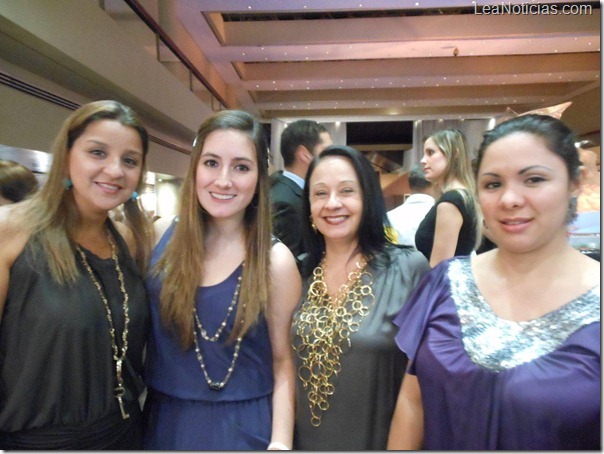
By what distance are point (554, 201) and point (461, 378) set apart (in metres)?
0.41

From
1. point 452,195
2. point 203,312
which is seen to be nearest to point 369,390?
point 203,312

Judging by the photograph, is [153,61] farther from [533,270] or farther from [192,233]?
[533,270]

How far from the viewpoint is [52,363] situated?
96cm

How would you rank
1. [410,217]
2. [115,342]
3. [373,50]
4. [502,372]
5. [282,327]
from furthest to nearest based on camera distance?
[373,50], [410,217], [282,327], [115,342], [502,372]

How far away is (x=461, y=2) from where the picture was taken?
10.5 ft

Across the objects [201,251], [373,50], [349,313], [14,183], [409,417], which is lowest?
[409,417]

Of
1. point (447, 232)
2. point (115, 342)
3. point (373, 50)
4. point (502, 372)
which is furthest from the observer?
point (373, 50)

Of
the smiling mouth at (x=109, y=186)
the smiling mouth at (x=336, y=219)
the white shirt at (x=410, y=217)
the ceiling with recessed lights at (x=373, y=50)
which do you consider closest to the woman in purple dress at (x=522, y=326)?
the smiling mouth at (x=336, y=219)

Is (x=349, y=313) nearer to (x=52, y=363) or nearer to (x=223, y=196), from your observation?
(x=223, y=196)

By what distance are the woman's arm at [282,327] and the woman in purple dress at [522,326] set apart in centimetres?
40

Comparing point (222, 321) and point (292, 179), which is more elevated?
point (292, 179)

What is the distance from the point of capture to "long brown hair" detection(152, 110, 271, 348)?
1101 mm

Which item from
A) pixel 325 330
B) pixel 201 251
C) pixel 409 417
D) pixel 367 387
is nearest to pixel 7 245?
pixel 201 251

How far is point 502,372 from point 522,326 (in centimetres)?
11
